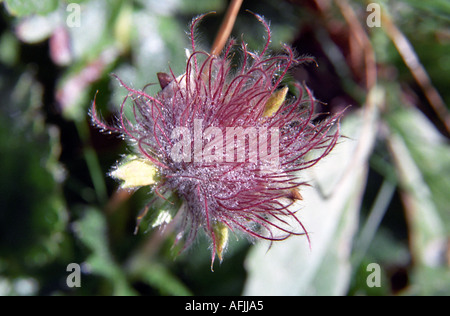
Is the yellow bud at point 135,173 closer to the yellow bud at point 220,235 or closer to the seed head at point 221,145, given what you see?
the seed head at point 221,145

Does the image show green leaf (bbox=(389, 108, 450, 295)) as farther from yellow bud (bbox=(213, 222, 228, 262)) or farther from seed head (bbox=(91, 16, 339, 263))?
yellow bud (bbox=(213, 222, 228, 262))

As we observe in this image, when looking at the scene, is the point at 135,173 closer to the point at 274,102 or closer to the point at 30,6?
the point at 274,102

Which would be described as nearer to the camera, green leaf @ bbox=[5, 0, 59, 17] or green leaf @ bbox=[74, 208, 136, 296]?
green leaf @ bbox=[5, 0, 59, 17]

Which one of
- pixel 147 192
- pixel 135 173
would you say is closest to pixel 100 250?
pixel 147 192

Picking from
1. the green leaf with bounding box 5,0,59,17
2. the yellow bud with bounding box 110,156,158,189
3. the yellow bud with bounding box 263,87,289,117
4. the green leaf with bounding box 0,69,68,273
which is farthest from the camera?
the green leaf with bounding box 0,69,68,273

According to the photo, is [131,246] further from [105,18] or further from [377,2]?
[377,2]

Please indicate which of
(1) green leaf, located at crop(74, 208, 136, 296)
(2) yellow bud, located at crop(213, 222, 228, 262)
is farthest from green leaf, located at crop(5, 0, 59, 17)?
(2) yellow bud, located at crop(213, 222, 228, 262)
